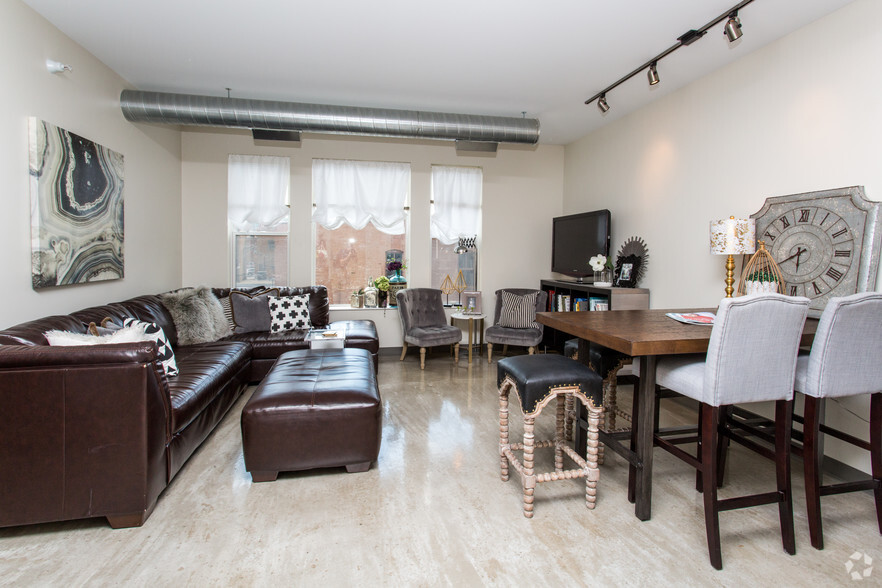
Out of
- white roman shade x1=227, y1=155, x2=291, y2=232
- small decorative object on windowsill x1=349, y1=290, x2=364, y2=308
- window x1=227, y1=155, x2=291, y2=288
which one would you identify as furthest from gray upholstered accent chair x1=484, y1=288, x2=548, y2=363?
white roman shade x1=227, y1=155, x2=291, y2=232

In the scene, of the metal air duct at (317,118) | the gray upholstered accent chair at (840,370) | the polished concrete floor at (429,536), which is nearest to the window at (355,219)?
the metal air duct at (317,118)

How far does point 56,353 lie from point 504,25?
10.3 ft

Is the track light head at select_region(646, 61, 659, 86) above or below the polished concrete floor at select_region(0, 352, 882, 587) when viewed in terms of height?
above

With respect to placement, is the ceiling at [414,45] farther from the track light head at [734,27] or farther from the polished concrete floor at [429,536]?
the polished concrete floor at [429,536]

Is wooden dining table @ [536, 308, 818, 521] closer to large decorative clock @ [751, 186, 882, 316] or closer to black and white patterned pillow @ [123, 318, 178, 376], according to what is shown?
large decorative clock @ [751, 186, 882, 316]

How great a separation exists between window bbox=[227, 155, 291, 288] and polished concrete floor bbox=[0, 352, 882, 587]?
3.07m

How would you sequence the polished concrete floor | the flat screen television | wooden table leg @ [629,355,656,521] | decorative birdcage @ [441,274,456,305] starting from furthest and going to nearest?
decorative birdcage @ [441,274,456,305]
the flat screen television
wooden table leg @ [629,355,656,521]
the polished concrete floor

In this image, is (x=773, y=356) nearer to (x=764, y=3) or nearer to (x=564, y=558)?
(x=564, y=558)

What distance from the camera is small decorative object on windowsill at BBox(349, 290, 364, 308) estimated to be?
5.73m

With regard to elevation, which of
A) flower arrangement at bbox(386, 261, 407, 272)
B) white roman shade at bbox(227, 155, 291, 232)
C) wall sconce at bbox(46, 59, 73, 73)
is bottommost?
flower arrangement at bbox(386, 261, 407, 272)

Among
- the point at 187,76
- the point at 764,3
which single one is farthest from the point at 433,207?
the point at 764,3

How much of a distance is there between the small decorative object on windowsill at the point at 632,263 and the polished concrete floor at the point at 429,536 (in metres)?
2.14

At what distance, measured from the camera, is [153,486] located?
2182mm

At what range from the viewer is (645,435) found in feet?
7.11
